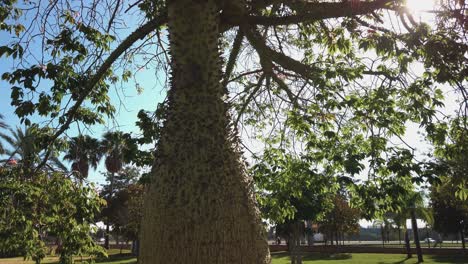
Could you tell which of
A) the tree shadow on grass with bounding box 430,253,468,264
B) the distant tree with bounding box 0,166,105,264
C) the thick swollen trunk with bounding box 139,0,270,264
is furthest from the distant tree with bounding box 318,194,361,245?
the thick swollen trunk with bounding box 139,0,270,264

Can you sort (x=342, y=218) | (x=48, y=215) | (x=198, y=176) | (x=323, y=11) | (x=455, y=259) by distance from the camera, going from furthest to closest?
(x=342, y=218), (x=455, y=259), (x=48, y=215), (x=323, y=11), (x=198, y=176)

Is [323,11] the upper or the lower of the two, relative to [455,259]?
upper

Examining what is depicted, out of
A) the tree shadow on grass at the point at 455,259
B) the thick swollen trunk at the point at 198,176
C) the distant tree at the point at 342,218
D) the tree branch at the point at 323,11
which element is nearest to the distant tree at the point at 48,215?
the tree branch at the point at 323,11

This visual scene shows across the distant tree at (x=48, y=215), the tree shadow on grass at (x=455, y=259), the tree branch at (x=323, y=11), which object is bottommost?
the tree shadow on grass at (x=455, y=259)

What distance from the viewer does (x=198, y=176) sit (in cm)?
314

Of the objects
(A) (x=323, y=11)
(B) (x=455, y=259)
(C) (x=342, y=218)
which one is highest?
(A) (x=323, y=11)

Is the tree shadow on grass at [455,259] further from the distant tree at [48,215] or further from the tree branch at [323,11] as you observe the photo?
the tree branch at [323,11]

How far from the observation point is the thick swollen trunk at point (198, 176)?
9.73ft

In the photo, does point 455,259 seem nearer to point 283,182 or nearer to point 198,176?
point 283,182

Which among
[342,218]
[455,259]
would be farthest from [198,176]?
[342,218]

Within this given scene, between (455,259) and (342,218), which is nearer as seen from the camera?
(455,259)

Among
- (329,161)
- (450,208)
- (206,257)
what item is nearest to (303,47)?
(329,161)

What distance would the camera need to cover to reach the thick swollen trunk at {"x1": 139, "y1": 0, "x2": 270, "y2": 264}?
9.73ft

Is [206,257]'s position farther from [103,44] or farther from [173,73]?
[103,44]
